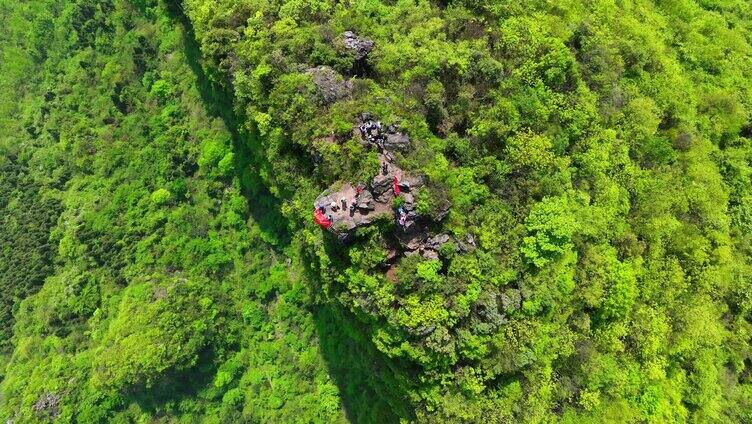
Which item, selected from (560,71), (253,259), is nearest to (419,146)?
(560,71)

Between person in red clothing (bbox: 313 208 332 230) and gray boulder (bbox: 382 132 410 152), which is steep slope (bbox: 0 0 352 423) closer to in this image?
person in red clothing (bbox: 313 208 332 230)

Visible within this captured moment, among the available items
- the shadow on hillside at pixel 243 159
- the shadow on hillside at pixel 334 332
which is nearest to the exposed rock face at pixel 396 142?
the shadow on hillside at pixel 334 332

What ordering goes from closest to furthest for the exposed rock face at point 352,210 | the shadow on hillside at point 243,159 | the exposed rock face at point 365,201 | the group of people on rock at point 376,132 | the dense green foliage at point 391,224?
the exposed rock face at point 352,210 → the exposed rock face at point 365,201 → the dense green foliage at point 391,224 → the group of people on rock at point 376,132 → the shadow on hillside at point 243,159

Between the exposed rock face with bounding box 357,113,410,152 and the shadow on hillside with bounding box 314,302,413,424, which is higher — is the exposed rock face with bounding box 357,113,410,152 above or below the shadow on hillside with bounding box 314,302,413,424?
above

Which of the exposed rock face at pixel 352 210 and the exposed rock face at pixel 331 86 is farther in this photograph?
the exposed rock face at pixel 331 86

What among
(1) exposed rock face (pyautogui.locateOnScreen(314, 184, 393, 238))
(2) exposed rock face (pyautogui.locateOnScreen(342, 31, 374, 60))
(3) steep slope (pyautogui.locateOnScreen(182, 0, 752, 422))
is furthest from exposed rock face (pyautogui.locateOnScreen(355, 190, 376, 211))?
(2) exposed rock face (pyautogui.locateOnScreen(342, 31, 374, 60))

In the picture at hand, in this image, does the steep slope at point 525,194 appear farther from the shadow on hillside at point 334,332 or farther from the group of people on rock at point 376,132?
the shadow on hillside at point 334,332
